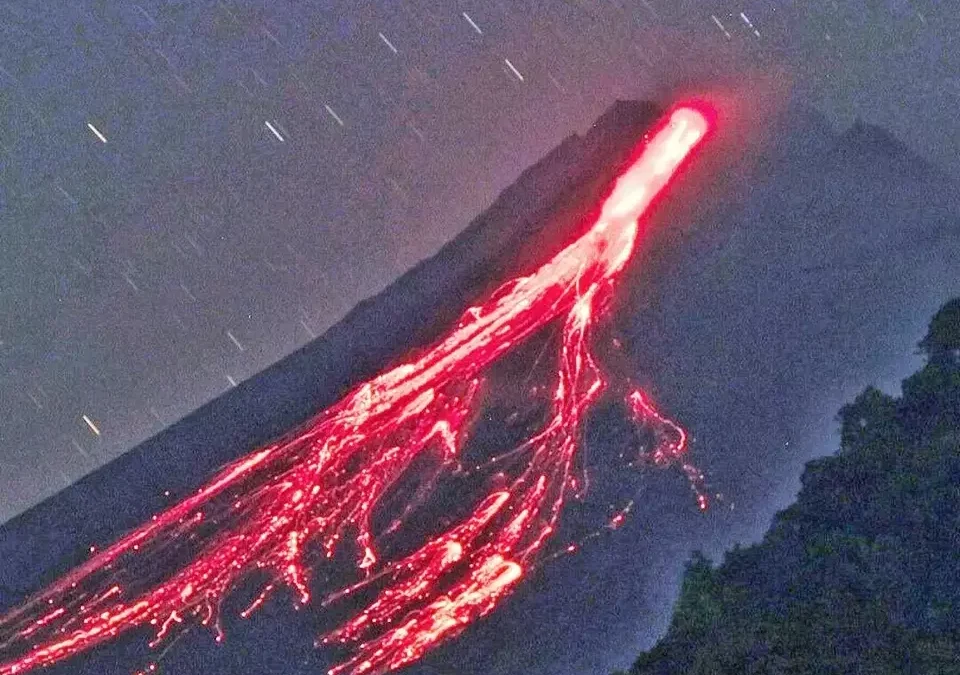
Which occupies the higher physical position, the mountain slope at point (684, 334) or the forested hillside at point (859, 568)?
the mountain slope at point (684, 334)

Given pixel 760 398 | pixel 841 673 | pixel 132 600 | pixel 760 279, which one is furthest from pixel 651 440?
pixel 132 600

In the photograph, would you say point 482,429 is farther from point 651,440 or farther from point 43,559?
point 43,559

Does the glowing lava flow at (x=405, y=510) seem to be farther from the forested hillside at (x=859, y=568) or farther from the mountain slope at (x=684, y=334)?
the forested hillside at (x=859, y=568)

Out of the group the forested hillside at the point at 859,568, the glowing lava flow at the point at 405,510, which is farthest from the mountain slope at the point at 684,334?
the forested hillside at the point at 859,568

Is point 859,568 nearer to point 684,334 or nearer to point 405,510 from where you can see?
point 684,334

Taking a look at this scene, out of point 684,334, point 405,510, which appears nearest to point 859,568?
point 684,334

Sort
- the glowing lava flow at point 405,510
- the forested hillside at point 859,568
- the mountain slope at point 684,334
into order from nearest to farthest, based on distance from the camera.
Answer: the forested hillside at point 859,568 → the glowing lava flow at point 405,510 → the mountain slope at point 684,334

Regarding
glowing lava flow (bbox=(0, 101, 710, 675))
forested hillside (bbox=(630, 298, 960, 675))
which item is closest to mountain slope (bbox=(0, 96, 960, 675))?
glowing lava flow (bbox=(0, 101, 710, 675))
